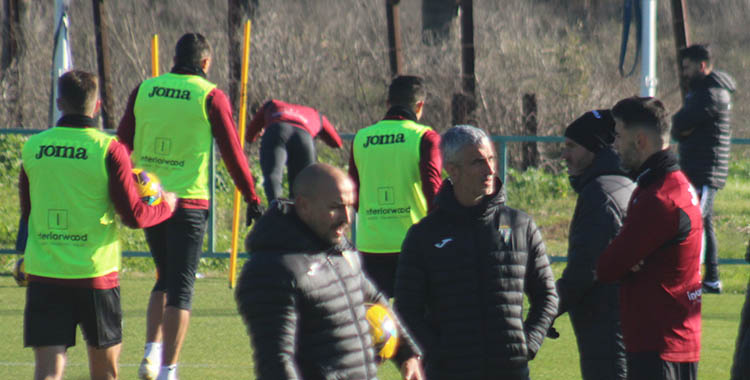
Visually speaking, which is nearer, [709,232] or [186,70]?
[186,70]

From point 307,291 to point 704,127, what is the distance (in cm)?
793

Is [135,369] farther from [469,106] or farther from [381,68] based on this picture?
[381,68]

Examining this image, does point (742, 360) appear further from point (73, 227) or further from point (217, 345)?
point (217, 345)

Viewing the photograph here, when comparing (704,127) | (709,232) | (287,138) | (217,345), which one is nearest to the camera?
(217,345)

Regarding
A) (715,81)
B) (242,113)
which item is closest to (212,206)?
(242,113)

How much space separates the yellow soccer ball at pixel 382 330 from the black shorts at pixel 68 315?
1957 millimetres

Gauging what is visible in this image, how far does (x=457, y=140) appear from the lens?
14.8 feet

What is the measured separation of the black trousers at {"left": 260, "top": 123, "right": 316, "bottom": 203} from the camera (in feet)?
28.9

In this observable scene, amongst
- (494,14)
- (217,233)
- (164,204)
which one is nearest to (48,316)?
(164,204)

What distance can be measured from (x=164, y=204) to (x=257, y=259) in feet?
8.00

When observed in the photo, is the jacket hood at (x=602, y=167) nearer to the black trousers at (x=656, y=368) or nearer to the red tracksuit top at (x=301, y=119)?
the black trousers at (x=656, y=368)

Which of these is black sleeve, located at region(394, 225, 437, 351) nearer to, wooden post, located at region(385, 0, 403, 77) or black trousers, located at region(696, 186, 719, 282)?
black trousers, located at region(696, 186, 719, 282)

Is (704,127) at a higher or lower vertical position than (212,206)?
higher

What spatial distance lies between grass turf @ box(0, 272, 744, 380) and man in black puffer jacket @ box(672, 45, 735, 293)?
1.15 m
